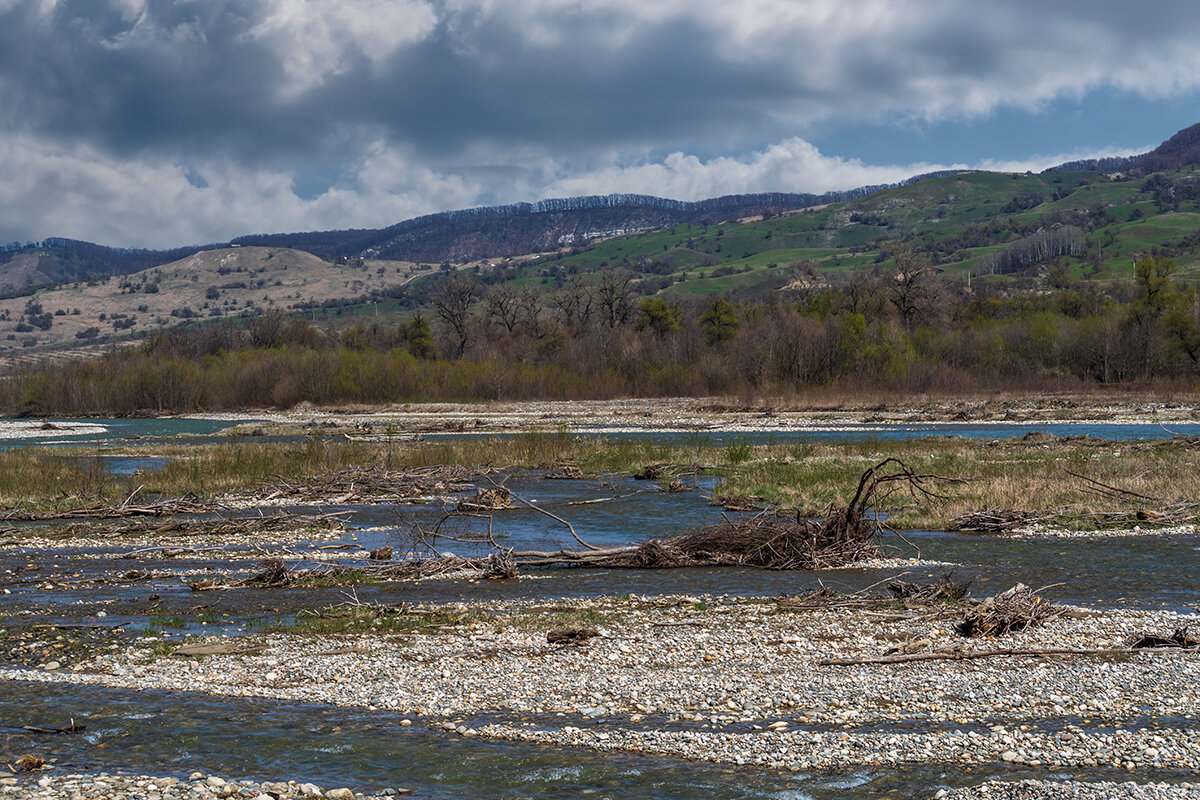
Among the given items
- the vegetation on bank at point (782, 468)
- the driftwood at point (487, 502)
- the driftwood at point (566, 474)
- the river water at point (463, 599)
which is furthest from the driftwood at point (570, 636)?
the driftwood at point (566, 474)

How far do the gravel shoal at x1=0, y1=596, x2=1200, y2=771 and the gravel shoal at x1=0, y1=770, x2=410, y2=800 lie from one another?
1.86 metres

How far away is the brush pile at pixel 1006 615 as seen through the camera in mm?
12930

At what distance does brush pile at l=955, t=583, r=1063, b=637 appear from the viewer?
12930 millimetres

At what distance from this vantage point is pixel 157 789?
8023 mm

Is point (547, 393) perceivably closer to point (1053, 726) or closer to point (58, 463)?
point (58, 463)

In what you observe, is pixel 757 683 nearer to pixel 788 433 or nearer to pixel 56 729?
pixel 56 729

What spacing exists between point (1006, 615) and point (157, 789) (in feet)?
33.7

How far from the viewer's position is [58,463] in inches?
1336

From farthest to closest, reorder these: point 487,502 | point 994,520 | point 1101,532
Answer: point 487,502, point 994,520, point 1101,532

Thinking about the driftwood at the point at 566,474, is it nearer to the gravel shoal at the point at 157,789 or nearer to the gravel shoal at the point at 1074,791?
the gravel shoal at the point at 157,789

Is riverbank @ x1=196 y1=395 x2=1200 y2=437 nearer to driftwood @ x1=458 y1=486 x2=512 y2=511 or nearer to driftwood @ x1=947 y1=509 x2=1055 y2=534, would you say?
driftwood @ x1=458 y1=486 x2=512 y2=511

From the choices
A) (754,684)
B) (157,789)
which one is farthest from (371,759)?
(754,684)

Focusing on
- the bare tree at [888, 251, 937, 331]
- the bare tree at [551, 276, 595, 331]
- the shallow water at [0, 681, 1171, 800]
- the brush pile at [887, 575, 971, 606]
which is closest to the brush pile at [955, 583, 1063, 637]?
the brush pile at [887, 575, 971, 606]

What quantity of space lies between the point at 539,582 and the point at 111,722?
28.6 feet
